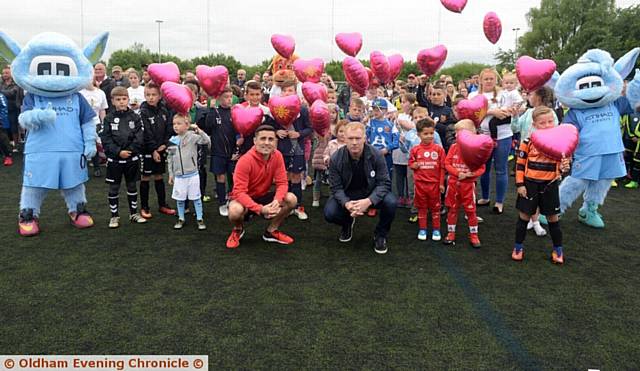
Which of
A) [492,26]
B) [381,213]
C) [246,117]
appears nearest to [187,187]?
[246,117]

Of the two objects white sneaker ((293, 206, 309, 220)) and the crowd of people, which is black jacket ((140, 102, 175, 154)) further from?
white sneaker ((293, 206, 309, 220))

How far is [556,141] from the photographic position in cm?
355

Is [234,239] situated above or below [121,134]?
below

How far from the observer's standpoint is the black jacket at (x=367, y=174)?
4031mm

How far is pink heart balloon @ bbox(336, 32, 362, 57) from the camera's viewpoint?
6.04 m

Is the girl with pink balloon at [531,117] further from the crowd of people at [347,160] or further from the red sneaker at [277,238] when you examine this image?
the red sneaker at [277,238]

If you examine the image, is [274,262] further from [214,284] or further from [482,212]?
[482,212]

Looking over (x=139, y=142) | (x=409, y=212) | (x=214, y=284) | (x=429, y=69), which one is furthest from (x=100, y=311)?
(x=429, y=69)

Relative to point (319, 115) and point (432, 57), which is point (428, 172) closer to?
point (319, 115)

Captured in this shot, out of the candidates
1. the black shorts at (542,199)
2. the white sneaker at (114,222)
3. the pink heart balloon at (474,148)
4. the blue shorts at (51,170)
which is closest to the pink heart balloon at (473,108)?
the pink heart balloon at (474,148)

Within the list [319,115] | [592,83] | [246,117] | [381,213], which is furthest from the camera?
[319,115]

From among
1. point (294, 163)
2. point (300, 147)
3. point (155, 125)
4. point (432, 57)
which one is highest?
point (432, 57)

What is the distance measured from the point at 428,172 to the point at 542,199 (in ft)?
3.43

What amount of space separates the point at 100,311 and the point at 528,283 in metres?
3.07
